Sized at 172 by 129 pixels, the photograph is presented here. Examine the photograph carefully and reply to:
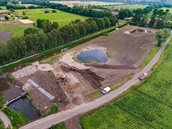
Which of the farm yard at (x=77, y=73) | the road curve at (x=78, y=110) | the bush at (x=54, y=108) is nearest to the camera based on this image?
the road curve at (x=78, y=110)

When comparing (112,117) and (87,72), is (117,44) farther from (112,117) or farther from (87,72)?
(112,117)

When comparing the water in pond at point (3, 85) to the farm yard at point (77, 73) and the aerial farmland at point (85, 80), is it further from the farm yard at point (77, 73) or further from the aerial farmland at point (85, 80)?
the farm yard at point (77, 73)

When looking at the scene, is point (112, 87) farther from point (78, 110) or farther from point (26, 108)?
point (26, 108)

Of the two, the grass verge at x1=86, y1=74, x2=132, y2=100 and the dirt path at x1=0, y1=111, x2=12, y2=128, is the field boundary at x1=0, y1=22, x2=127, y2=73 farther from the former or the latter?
the grass verge at x1=86, y1=74, x2=132, y2=100

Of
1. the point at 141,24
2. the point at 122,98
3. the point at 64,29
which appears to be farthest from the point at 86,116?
the point at 141,24

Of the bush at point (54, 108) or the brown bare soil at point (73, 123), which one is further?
the bush at point (54, 108)

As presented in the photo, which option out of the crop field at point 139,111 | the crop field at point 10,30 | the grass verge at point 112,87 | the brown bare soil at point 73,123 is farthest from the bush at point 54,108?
the crop field at point 10,30
